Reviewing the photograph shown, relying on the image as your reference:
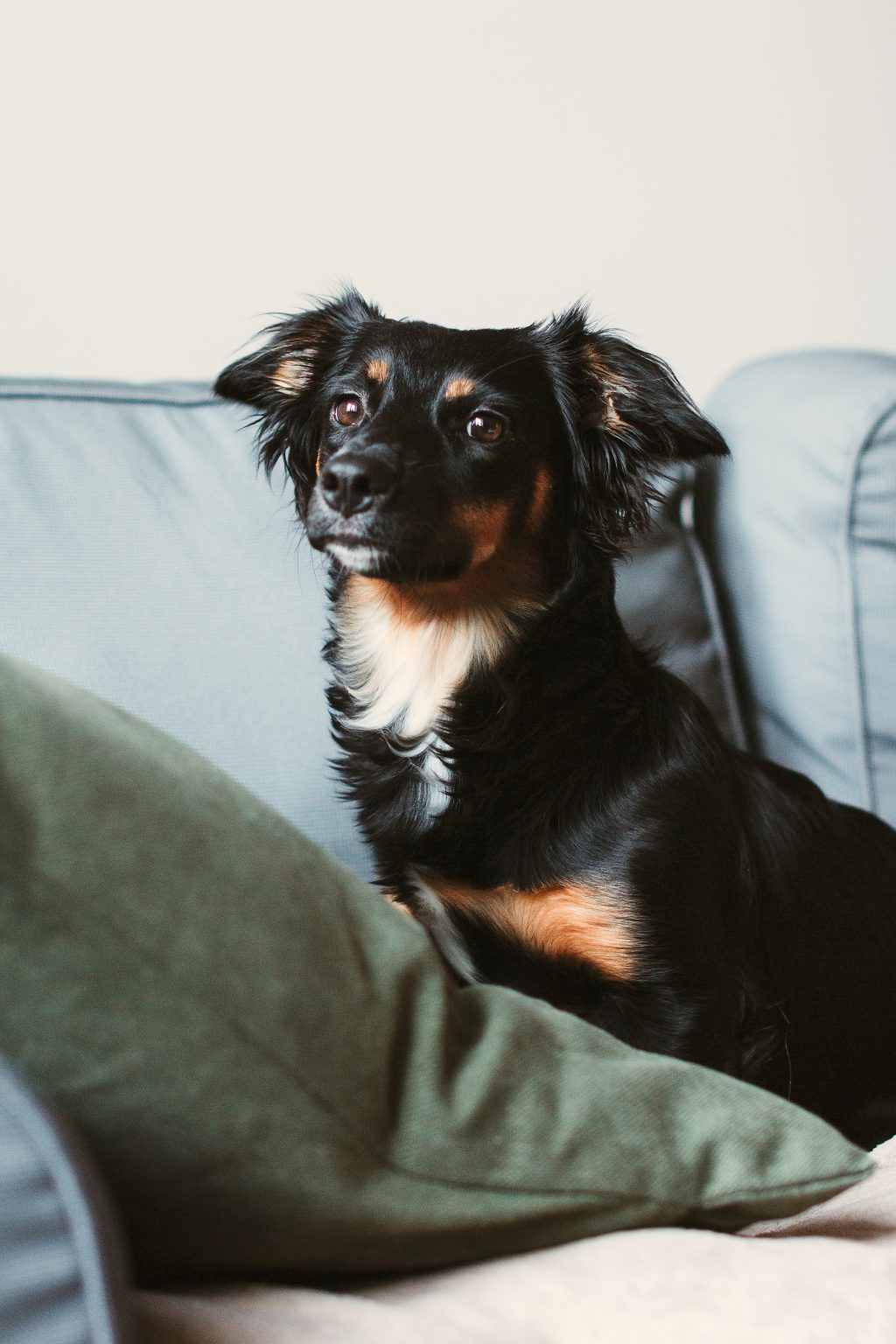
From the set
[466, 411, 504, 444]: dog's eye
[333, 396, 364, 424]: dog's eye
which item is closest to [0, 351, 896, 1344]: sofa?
[333, 396, 364, 424]: dog's eye

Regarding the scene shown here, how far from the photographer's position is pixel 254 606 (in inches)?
53.4

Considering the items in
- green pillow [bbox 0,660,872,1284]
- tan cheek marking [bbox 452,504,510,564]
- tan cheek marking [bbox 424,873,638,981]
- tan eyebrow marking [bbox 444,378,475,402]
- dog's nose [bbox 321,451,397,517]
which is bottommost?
tan cheek marking [bbox 424,873,638,981]

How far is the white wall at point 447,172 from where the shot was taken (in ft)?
5.55

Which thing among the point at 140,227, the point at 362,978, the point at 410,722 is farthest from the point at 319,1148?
the point at 140,227

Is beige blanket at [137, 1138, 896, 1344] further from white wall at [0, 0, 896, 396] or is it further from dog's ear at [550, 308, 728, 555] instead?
white wall at [0, 0, 896, 396]

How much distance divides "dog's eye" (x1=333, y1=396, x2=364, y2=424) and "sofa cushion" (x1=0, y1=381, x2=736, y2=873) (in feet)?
0.50

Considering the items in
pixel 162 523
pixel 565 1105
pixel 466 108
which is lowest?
pixel 565 1105

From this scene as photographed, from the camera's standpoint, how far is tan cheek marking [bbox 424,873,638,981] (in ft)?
3.68

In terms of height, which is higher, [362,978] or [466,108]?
[466,108]

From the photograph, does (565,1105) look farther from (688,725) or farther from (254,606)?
(254,606)

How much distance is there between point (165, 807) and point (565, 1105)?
0.98 feet

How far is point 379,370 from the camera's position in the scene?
52.5 inches

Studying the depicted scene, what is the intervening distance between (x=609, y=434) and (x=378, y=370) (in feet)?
0.93

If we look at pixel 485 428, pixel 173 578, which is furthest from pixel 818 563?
pixel 173 578
